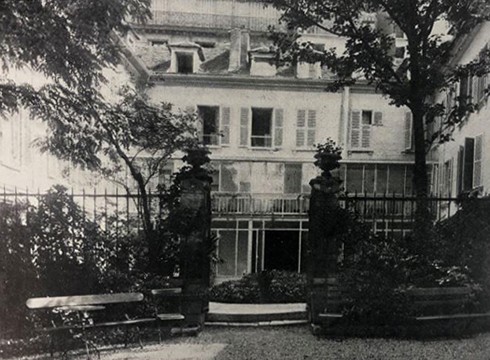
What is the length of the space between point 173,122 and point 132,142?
241cm

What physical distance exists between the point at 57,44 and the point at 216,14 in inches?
210

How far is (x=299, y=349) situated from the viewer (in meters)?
6.31

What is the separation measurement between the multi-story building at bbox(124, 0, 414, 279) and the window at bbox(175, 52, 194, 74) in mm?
386

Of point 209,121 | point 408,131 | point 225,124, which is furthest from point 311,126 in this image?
point 209,121

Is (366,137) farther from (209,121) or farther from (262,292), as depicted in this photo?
(262,292)

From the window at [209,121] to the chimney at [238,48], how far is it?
148cm

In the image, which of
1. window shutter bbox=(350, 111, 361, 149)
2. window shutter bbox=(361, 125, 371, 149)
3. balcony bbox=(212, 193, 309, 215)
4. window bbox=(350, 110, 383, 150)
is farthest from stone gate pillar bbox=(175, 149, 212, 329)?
balcony bbox=(212, 193, 309, 215)

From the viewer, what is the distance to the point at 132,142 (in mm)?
7648

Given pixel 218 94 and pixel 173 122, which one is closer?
pixel 173 122

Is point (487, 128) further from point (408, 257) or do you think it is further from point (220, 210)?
point (220, 210)

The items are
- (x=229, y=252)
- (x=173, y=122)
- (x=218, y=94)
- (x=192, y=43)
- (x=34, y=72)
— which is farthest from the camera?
(x=229, y=252)

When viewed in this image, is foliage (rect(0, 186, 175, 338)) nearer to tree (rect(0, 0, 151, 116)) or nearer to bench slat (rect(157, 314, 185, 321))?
bench slat (rect(157, 314, 185, 321))

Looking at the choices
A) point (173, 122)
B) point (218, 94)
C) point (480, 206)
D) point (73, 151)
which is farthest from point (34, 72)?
point (218, 94)

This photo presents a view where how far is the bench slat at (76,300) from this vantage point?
5633 millimetres
